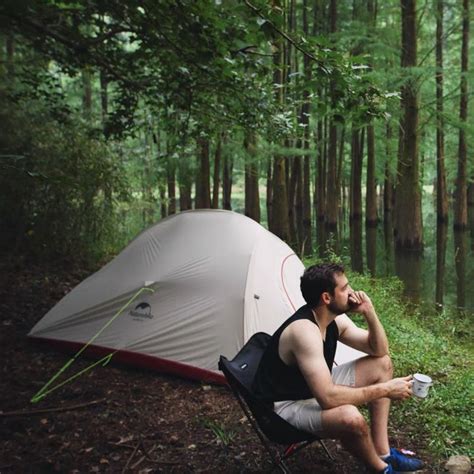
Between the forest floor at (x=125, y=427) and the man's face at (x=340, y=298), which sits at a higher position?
the man's face at (x=340, y=298)

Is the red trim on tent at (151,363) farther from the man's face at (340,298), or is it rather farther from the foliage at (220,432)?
Answer: the man's face at (340,298)

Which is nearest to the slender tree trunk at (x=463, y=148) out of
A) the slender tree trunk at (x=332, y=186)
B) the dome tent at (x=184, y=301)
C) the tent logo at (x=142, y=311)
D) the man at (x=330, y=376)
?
the slender tree trunk at (x=332, y=186)

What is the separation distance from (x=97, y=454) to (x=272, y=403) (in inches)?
54.6

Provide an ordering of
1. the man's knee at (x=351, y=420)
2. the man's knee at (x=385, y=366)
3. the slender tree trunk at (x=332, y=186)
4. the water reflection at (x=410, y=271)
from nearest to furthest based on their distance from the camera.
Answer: the man's knee at (x=351, y=420)
the man's knee at (x=385, y=366)
the water reflection at (x=410, y=271)
the slender tree trunk at (x=332, y=186)

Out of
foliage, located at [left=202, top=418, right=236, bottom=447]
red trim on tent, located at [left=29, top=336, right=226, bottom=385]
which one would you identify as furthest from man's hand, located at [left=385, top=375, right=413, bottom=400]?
red trim on tent, located at [left=29, top=336, right=226, bottom=385]

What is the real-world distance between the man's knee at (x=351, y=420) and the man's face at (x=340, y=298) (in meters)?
0.52

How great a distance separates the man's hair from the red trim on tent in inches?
70.6

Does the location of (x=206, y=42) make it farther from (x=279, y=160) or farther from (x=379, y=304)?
(x=279, y=160)

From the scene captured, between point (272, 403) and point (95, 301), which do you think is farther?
point (95, 301)

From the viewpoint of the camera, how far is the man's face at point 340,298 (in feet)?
8.51

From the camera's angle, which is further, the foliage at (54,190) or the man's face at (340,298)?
the foliage at (54,190)

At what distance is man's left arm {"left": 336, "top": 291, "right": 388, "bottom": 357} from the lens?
2.71 metres

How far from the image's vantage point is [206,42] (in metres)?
4.04

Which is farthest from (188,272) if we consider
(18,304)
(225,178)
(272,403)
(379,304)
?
(225,178)
